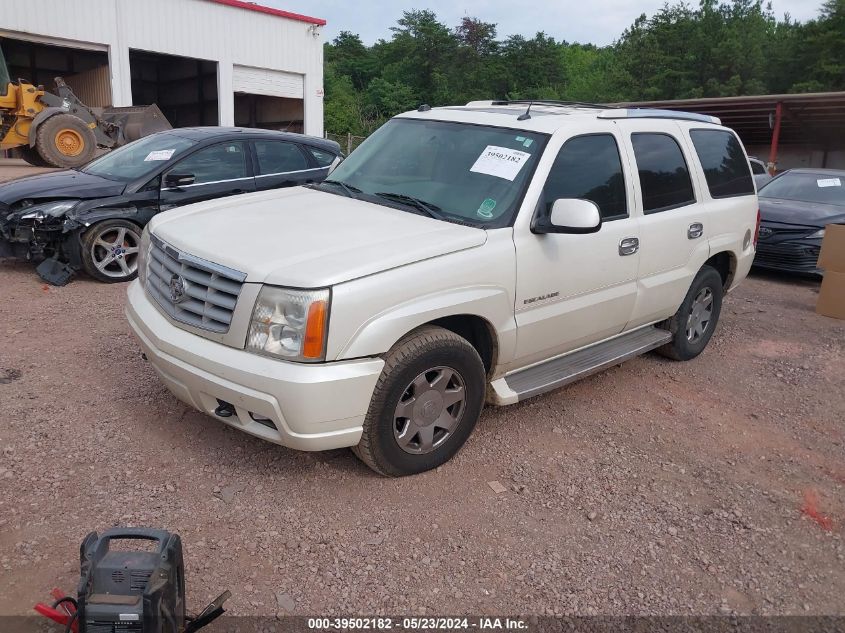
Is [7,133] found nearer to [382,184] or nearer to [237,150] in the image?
[237,150]

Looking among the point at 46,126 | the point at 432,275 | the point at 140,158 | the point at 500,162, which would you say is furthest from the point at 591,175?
the point at 46,126

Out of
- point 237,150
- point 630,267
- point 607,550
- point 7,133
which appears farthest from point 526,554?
point 7,133

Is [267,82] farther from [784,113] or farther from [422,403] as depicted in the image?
[422,403]

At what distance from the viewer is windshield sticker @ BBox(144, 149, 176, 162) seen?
286 inches

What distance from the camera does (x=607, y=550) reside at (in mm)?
3145

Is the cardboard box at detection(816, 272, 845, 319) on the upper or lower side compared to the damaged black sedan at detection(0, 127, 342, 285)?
lower

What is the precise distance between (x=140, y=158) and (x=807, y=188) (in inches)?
357

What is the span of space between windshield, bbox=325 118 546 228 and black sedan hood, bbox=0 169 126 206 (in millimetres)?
3292

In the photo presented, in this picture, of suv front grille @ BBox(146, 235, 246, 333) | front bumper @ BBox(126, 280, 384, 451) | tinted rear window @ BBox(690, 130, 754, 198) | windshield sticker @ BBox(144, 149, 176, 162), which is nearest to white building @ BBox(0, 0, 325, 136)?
windshield sticker @ BBox(144, 149, 176, 162)

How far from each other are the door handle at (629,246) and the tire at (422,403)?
52.4 inches

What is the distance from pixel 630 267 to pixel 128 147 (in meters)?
5.92

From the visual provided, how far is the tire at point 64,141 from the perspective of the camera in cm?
1603

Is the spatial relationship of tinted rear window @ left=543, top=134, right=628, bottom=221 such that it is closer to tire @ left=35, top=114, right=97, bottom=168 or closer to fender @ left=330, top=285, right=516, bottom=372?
fender @ left=330, top=285, right=516, bottom=372

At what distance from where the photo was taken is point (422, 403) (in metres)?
3.47
